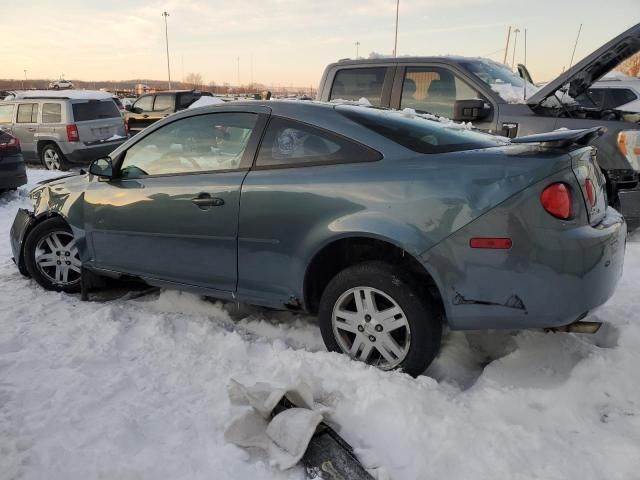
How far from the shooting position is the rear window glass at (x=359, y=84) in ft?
20.6

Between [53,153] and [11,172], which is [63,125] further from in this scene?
[11,172]

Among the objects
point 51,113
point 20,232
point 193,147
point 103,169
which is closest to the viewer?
point 193,147

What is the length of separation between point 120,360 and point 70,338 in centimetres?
52

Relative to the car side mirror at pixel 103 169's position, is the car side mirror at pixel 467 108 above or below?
above

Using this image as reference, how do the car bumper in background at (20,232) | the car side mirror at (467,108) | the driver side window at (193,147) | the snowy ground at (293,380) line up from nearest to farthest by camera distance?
1. the snowy ground at (293,380)
2. the driver side window at (193,147)
3. the car bumper in background at (20,232)
4. the car side mirror at (467,108)

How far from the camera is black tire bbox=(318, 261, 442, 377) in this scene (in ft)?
9.12

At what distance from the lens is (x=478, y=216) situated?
8.36 feet

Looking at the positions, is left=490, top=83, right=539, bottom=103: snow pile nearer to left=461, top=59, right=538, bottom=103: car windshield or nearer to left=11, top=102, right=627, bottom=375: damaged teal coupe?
left=461, top=59, right=538, bottom=103: car windshield

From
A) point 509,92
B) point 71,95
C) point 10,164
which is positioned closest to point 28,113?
point 71,95

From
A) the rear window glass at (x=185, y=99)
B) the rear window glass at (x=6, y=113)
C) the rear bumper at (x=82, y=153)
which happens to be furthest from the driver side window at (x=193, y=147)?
the rear window glass at (x=185, y=99)

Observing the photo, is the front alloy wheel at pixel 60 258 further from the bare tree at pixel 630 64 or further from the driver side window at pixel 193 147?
the bare tree at pixel 630 64

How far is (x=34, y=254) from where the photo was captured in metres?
4.44

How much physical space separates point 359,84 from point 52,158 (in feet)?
29.7

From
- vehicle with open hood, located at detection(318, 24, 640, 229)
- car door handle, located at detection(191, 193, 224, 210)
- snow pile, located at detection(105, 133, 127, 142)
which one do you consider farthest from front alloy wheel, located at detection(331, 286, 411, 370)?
snow pile, located at detection(105, 133, 127, 142)
